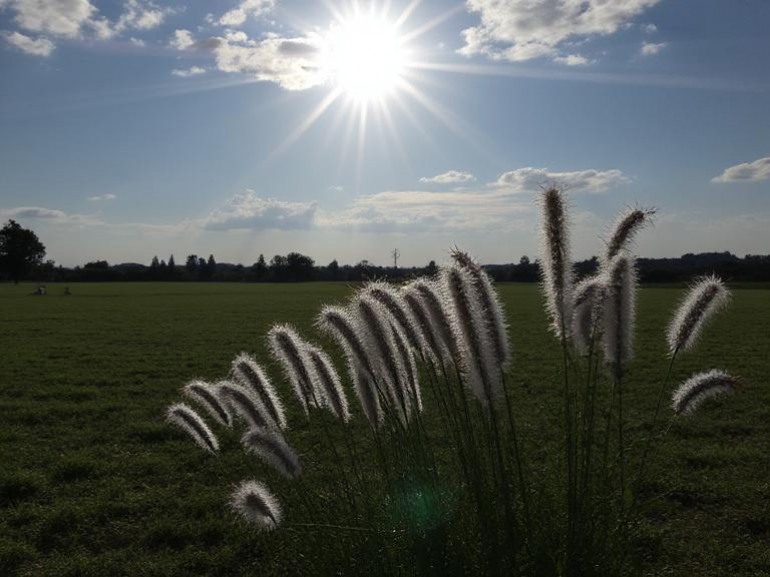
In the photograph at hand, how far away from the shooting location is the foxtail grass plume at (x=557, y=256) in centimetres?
288

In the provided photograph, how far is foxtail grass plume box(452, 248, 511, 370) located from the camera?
2781 mm

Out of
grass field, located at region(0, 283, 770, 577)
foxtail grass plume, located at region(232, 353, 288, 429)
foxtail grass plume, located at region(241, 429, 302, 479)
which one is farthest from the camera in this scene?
grass field, located at region(0, 283, 770, 577)

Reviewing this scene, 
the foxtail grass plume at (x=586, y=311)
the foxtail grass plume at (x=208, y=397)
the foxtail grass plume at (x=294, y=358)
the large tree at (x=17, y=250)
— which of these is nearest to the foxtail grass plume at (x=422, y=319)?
the foxtail grass plume at (x=586, y=311)

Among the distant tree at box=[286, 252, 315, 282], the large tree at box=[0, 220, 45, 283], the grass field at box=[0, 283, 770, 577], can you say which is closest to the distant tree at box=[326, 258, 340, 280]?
the distant tree at box=[286, 252, 315, 282]

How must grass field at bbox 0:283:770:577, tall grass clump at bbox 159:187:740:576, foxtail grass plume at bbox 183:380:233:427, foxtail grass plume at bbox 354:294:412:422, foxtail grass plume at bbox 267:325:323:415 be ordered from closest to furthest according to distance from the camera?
tall grass clump at bbox 159:187:740:576
foxtail grass plume at bbox 354:294:412:422
foxtail grass plume at bbox 267:325:323:415
foxtail grass plume at bbox 183:380:233:427
grass field at bbox 0:283:770:577

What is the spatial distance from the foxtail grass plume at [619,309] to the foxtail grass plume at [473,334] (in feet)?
1.90

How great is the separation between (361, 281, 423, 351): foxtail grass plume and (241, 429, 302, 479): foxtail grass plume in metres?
0.92

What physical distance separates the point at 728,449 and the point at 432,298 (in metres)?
8.07

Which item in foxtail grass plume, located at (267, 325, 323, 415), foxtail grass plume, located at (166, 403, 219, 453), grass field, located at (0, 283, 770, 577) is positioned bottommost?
grass field, located at (0, 283, 770, 577)

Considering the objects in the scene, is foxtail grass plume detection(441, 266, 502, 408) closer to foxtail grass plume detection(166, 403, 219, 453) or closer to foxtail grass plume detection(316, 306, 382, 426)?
foxtail grass plume detection(316, 306, 382, 426)

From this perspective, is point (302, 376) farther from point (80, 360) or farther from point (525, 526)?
point (80, 360)

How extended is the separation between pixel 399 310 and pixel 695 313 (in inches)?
56.8

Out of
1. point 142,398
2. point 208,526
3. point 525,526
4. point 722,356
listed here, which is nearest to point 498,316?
point 525,526

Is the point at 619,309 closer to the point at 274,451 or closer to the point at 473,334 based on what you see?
the point at 473,334
